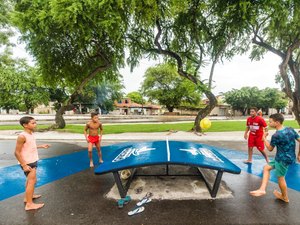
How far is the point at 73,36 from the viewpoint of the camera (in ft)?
51.8

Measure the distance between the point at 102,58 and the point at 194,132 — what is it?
10.2 metres

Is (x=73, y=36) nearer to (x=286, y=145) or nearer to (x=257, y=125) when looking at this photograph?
(x=257, y=125)

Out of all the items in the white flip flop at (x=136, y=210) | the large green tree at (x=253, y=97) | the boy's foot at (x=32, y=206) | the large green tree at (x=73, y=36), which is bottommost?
the boy's foot at (x=32, y=206)

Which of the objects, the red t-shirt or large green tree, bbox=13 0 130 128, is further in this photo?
large green tree, bbox=13 0 130 128

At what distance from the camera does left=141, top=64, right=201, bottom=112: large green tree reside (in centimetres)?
5341

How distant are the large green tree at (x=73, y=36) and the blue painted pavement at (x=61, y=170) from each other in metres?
7.68

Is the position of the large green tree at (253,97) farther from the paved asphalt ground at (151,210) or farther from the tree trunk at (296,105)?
the paved asphalt ground at (151,210)

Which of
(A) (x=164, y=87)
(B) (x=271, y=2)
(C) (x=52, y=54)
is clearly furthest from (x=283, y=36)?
(A) (x=164, y=87)

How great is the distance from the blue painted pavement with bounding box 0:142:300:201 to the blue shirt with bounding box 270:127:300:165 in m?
1.45

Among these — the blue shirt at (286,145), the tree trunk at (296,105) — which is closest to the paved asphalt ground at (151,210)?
the blue shirt at (286,145)

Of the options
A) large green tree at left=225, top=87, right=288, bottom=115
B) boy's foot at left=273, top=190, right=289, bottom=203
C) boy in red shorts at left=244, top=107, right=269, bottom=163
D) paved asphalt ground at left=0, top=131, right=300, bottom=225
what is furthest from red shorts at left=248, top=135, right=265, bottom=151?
large green tree at left=225, top=87, right=288, bottom=115

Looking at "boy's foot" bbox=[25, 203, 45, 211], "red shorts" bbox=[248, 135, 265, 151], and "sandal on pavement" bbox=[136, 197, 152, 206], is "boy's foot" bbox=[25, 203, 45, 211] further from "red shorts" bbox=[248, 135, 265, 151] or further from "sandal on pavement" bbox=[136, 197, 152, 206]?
"red shorts" bbox=[248, 135, 265, 151]

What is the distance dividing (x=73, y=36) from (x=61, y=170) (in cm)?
1199

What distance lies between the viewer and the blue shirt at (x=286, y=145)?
408cm
